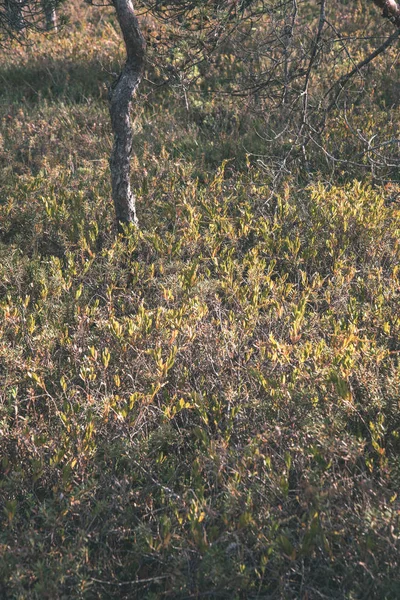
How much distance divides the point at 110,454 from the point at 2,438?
2.00 feet

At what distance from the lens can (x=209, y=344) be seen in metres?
3.66

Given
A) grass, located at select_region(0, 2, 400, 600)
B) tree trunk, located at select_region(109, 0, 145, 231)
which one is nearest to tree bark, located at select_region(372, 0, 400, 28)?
grass, located at select_region(0, 2, 400, 600)

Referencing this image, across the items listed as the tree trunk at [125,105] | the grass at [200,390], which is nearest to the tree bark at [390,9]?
the grass at [200,390]

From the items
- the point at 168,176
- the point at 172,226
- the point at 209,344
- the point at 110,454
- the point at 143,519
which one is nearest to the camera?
the point at 143,519

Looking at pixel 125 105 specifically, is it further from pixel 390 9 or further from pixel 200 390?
pixel 200 390

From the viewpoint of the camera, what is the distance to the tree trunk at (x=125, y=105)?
16.1 feet

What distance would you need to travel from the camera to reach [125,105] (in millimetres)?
5133

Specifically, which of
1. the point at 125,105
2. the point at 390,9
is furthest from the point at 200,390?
the point at 390,9

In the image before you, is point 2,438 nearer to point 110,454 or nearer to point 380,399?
point 110,454

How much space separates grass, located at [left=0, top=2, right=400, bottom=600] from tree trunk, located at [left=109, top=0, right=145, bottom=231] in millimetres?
291

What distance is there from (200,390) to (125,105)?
283 centimetres

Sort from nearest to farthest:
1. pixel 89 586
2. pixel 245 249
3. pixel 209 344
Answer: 1. pixel 89 586
2. pixel 209 344
3. pixel 245 249

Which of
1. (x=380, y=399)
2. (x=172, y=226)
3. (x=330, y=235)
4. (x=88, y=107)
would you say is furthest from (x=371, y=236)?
(x=88, y=107)

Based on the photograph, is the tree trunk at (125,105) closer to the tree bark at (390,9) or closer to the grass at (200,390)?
the grass at (200,390)
